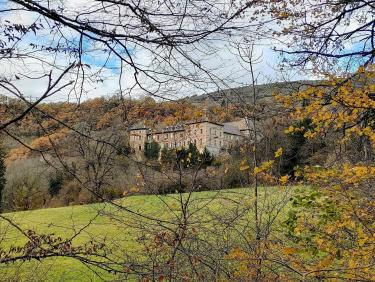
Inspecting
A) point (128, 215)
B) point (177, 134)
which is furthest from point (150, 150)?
point (177, 134)

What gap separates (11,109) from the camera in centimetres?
233

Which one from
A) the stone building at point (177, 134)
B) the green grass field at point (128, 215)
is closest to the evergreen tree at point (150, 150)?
→ the stone building at point (177, 134)

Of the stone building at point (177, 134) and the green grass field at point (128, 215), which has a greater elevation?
the stone building at point (177, 134)

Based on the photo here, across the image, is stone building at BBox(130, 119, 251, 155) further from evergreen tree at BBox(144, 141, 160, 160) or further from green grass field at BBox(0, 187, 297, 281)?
green grass field at BBox(0, 187, 297, 281)

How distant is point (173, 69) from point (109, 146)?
0.56 m

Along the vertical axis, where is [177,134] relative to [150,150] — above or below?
above

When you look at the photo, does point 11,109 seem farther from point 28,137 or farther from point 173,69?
point 173,69

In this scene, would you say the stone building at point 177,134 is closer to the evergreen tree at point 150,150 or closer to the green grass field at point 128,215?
the evergreen tree at point 150,150

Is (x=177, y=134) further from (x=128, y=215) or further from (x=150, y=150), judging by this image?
(x=128, y=215)

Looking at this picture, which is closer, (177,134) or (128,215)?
(128,215)

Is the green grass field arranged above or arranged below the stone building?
below

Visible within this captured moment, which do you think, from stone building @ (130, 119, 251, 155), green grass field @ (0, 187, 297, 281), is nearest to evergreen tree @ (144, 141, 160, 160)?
stone building @ (130, 119, 251, 155)

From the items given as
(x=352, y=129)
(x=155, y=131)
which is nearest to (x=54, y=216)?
(x=352, y=129)

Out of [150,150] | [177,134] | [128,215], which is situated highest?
[177,134]
